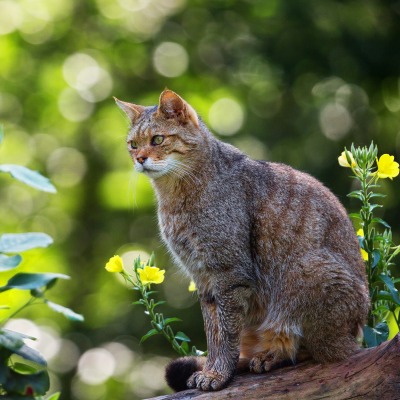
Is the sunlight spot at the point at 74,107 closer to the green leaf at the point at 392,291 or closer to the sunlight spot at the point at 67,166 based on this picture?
the sunlight spot at the point at 67,166

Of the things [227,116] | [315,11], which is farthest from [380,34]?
[227,116]

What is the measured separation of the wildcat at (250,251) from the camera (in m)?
4.09

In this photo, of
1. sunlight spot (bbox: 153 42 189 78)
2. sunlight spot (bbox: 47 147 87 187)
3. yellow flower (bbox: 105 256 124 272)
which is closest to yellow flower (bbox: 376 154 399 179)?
yellow flower (bbox: 105 256 124 272)

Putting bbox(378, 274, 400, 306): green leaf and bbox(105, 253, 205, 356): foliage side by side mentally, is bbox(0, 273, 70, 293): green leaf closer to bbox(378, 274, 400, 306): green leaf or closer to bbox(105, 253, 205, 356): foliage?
bbox(105, 253, 205, 356): foliage

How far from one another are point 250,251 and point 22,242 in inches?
64.8

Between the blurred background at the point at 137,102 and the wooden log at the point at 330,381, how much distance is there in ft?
18.8

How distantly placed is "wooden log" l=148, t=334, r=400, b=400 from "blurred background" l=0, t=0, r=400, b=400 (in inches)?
226

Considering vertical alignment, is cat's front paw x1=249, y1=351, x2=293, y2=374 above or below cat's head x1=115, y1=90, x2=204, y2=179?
below

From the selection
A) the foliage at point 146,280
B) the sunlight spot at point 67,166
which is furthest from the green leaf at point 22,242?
the sunlight spot at point 67,166

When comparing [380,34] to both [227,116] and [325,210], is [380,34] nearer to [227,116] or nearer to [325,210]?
[227,116]

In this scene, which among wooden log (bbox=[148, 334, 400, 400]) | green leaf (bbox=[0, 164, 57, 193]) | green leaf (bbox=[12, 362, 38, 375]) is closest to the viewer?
green leaf (bbox=[0, 164, 57, 193])

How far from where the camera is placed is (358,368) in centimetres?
389

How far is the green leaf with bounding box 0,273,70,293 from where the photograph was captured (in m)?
2.78

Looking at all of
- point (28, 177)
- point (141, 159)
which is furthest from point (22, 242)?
point (141, 159)
